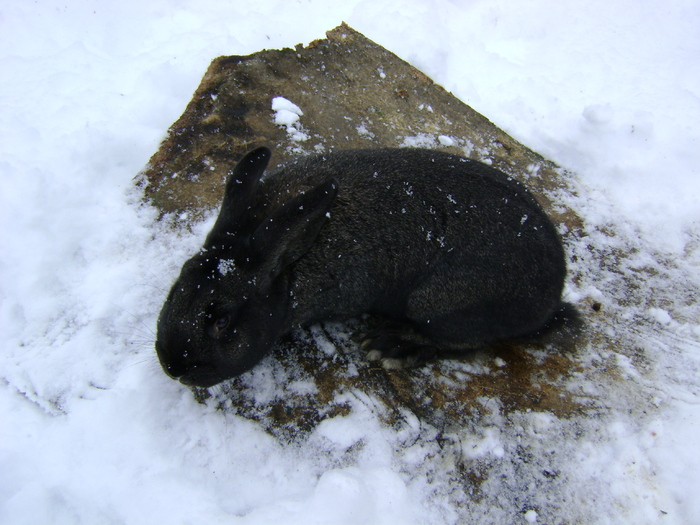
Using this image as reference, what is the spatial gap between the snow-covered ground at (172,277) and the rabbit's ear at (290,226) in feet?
2.94

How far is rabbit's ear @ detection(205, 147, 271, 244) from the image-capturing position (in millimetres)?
3152

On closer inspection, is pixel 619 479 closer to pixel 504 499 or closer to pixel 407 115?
pixel 504 499

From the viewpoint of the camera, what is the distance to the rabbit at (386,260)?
3.08 meters

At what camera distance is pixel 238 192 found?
315cm

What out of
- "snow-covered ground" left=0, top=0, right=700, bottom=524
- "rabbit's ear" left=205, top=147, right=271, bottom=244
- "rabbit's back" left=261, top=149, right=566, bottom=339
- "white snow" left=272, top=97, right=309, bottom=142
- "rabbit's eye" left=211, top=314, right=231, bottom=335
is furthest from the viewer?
"white snow" left=272, top=97, right=309, bottom=142

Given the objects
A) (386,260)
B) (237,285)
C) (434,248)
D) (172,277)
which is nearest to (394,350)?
(386,260)

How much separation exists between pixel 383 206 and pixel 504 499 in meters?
1.95

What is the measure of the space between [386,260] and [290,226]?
816mm

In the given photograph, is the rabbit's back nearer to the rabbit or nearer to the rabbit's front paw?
the rabbit

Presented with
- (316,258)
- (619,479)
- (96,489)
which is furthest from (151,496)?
(619,479)

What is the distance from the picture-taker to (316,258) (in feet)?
11.2

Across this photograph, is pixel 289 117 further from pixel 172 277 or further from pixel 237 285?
pixel 237 285

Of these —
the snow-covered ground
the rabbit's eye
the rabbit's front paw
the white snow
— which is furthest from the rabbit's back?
the white snow

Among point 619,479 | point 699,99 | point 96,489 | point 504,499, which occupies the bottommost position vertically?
point 96,489
